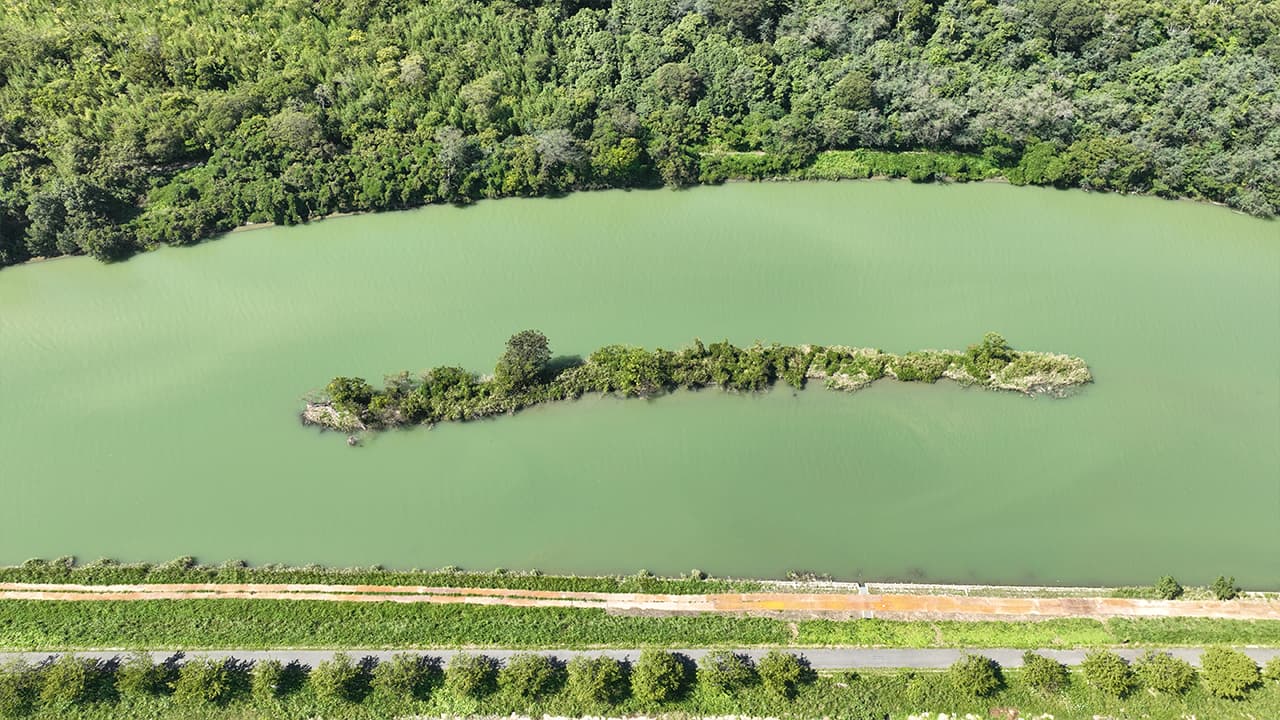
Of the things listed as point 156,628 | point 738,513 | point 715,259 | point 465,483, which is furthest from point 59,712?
point 715,259

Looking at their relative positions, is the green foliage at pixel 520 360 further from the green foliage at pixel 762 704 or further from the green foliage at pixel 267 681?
the green foliage at pixel 267 681

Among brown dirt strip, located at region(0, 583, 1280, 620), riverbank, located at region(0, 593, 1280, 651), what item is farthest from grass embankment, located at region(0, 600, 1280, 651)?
brown dirt strip, located at region(0, 583, 1280, 620)

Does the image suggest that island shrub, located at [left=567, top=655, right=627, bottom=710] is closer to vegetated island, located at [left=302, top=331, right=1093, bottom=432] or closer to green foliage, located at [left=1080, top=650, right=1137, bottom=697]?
vegetated island, located at [left=302, top=331, right=1093, bottom=432]

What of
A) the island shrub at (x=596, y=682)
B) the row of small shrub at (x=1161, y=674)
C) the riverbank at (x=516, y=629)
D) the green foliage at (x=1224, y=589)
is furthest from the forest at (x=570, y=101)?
the row of small shrub at (x=1161, y=674)

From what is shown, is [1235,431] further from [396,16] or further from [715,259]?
[396,16]

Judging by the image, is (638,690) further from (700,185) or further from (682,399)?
(700,185)

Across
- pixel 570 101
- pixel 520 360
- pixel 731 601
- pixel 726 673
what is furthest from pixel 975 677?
pixel 570 101
